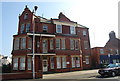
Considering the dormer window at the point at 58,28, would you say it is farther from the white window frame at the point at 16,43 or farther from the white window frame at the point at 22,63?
the white window frame at the point at 22,63

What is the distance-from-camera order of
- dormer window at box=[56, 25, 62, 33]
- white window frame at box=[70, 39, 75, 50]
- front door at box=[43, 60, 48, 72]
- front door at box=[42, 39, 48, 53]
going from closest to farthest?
front door at box=[43, 60, 48, 72]
front door at box=[42, 39, 48, 53]
white window frame at box=[70, 39, 75, 50]
dormer window at box=[56, 25, 62, 33]

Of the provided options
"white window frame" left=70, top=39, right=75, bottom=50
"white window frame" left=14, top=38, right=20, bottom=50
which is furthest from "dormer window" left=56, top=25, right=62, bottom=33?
"white window frame" left=14, top=38, right=20, bottom=50

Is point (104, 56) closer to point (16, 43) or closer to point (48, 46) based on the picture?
point (48, 46)

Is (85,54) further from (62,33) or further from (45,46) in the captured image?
(45,46)

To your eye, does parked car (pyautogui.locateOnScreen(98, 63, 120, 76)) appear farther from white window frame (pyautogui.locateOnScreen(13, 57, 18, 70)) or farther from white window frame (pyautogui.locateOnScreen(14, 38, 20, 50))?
white window frame (pyautogui.locateOnScreen(14, 38, 20, 50))

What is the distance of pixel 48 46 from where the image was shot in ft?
86.9

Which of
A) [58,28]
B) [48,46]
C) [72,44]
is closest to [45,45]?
[48,46]

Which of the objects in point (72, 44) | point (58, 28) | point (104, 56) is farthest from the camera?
point (104, 56)

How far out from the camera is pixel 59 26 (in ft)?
96.8

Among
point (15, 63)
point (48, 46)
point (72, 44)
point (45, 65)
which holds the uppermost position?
point (72, 44)

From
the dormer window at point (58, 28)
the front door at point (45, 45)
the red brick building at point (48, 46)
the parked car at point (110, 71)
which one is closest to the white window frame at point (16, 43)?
the red brick building at point (48, 46)

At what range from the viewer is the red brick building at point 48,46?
24750 millimetres

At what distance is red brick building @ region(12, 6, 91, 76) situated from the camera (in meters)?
24.8

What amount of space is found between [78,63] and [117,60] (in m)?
A: 16.2
